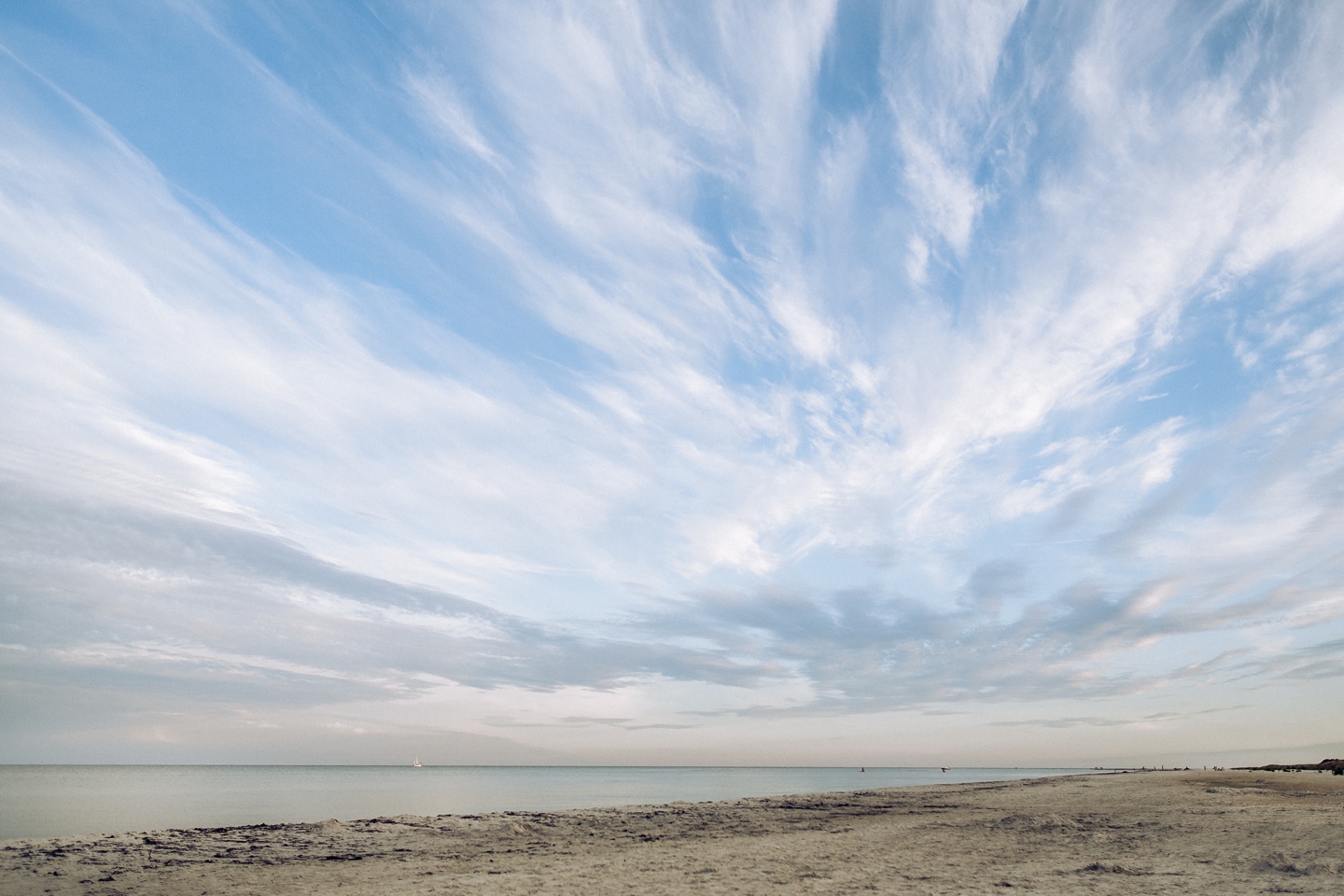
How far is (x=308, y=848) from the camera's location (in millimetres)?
23078

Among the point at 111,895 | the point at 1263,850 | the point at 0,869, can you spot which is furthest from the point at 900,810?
the point at 0,869

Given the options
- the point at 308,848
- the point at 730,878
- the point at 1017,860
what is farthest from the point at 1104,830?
the point at 308,848

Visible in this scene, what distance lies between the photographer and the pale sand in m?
15.7

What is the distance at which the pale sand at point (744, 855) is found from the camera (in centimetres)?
1573

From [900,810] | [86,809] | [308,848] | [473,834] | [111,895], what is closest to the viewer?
[111,895]

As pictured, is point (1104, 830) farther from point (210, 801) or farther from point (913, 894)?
point (210, 801)

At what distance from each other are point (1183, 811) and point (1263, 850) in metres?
14.4

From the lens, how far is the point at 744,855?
20766 millimetres

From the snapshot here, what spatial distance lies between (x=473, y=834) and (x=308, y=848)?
6324mm

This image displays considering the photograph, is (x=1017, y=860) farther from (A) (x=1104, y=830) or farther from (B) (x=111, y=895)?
(B) (x=111, y=895)

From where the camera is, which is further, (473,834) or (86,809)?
(86,809)

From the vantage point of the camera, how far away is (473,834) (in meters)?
27.1

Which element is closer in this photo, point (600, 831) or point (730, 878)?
point (730, 878)

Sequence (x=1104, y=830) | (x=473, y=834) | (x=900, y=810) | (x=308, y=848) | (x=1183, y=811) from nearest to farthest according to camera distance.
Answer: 1. (x=308, y=848)
2. (x=1104, y=830)
3. (x=473, y=834)
4. (x=1183, y=811)
5. (x=900, y=810)
